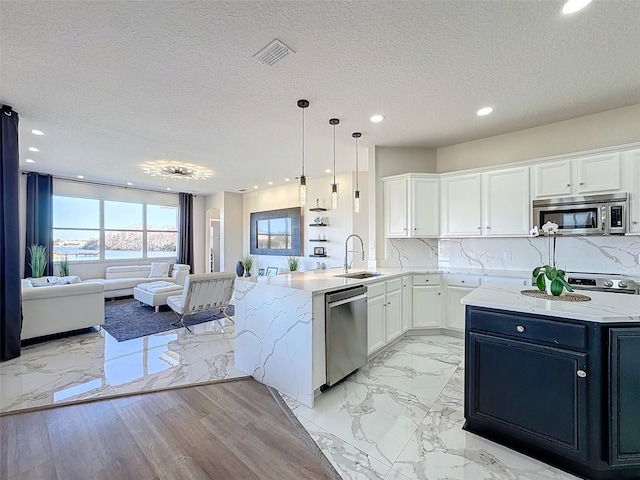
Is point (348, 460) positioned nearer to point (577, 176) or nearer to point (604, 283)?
point (604, 283)

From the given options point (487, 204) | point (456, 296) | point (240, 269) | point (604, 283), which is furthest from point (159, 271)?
point (604, 283)

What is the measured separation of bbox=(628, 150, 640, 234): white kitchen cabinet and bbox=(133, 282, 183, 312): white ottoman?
22.2 feet

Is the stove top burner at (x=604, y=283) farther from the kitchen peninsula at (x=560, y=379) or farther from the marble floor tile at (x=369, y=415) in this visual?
the marble floor tile at (x=369, y=415)

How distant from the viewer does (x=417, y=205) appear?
427 centimetres

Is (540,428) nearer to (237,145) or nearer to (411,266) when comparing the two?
(411,266)

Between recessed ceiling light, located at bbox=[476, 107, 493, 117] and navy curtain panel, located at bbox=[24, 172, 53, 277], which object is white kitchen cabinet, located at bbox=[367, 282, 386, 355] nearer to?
recessed ceiling light, located at bbox=[476, 107, 493, 117]

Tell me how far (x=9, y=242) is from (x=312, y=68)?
3930mm

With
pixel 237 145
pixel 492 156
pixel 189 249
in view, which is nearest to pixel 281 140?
pixel 237 145

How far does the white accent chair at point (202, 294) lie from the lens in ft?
14.6

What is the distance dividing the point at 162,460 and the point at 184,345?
221 cm

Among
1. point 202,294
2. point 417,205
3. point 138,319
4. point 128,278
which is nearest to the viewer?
point 417,205

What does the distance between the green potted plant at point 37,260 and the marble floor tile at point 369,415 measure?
7.04 m

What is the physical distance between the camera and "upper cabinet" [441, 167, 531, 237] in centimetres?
369

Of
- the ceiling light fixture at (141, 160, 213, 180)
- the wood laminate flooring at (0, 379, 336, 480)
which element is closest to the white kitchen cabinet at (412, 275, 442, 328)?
the wood laminate flooring at (0, 379, 336, 480)
